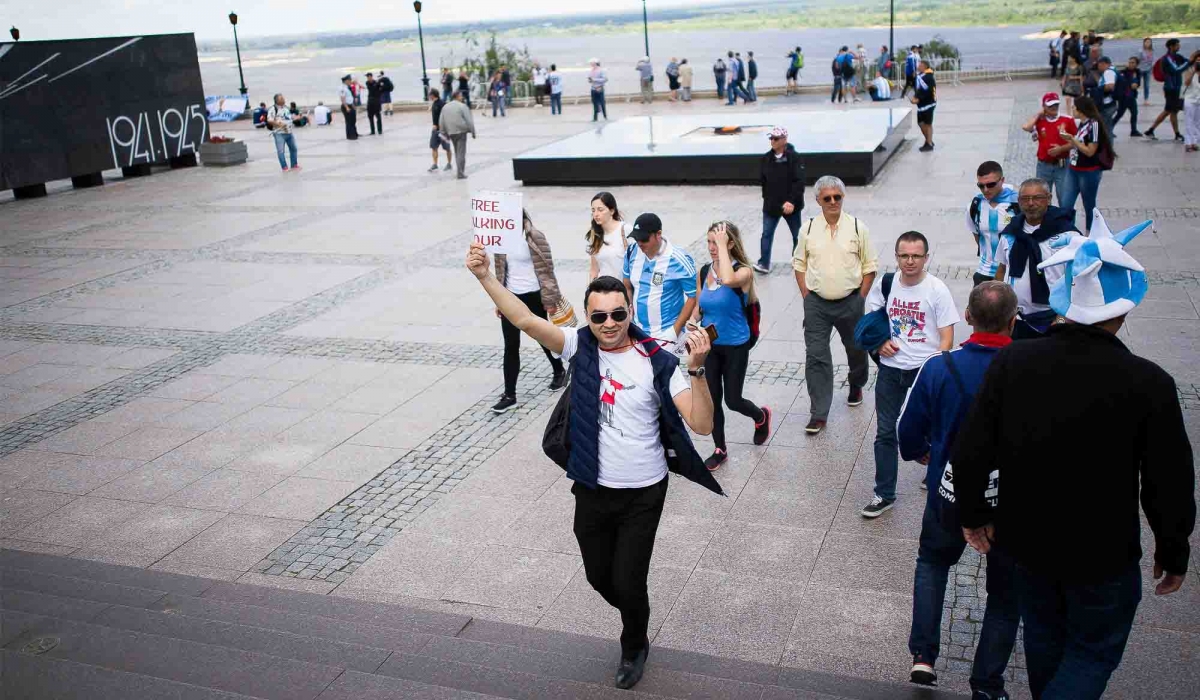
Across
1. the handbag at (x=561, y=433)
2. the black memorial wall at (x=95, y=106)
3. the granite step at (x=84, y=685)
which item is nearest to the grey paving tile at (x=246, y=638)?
the granite step at (x=84, y=685)

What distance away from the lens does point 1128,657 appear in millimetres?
4664

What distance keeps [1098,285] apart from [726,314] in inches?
147

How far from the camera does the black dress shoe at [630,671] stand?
4473mm

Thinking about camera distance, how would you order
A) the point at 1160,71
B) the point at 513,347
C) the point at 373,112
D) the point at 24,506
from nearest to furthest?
1. the point at 24,506
2. the point at 513,347
3. the point at 1160,71
4. the point at 373,112

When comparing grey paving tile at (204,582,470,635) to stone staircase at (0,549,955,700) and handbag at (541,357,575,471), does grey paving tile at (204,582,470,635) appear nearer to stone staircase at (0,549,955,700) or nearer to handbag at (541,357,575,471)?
stone staircase at (0,549,955,700)

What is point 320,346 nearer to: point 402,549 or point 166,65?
point 402,549

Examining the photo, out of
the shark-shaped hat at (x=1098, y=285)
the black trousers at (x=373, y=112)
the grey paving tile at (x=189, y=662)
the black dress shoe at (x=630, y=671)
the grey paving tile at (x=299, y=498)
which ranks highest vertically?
the black trousers at (x=373, y=112)

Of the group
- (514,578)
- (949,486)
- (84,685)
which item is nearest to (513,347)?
(514,578)

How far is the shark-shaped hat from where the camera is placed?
3307 mm

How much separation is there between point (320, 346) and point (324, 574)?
193 inches

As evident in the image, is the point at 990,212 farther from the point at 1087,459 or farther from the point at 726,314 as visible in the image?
the point at 1087,459

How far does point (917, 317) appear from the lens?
19.5 ft

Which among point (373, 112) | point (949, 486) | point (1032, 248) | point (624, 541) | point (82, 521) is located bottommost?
point (82, 521)

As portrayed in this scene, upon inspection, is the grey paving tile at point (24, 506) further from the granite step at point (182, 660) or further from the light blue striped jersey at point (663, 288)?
the light blue striped jersey at point (663, 288)
